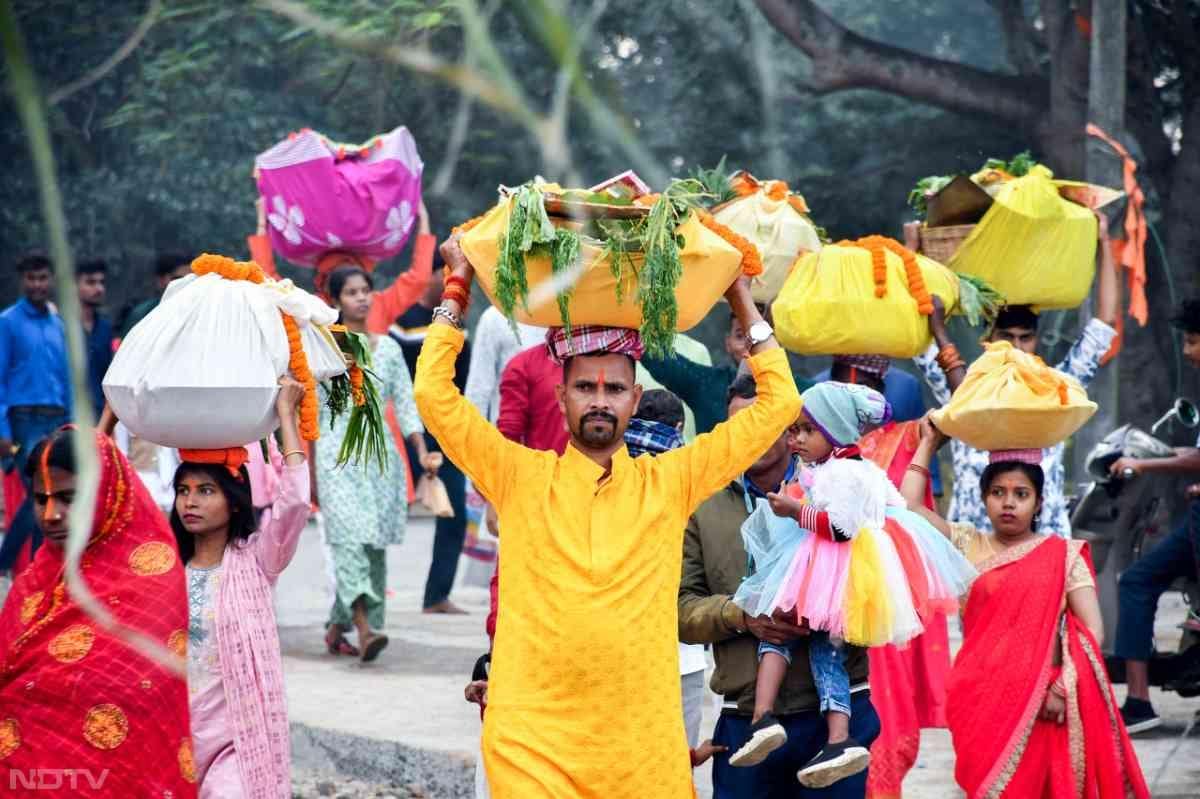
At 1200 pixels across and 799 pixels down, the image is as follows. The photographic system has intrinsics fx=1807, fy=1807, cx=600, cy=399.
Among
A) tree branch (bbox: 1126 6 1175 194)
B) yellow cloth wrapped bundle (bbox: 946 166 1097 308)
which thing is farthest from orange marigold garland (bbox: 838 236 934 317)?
tree branch (bbox: 1126 6 1175 194)

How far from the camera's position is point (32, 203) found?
1836 cm

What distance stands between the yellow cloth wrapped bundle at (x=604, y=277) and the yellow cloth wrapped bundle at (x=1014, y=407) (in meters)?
1.92

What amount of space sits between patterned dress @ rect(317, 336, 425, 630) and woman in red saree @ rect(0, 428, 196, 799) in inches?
165

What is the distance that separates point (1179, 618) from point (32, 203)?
487 inches

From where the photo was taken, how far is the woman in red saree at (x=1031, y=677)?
563cm

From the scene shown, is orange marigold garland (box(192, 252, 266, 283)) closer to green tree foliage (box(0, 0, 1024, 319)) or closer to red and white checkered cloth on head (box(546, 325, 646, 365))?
red and white checkered cloth on head (box(546, 325, 646, 365))

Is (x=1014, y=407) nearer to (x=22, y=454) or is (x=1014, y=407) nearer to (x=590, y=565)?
(x=590, y=565)

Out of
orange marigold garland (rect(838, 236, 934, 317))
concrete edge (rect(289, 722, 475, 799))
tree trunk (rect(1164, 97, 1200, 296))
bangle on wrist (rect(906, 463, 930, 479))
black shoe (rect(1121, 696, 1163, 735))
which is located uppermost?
tree trunk (rect(1164, 97, 1200, 296))

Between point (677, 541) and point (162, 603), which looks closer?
point (677, 541)

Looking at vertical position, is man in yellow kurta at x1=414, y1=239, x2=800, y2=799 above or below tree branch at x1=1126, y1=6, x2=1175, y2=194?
below

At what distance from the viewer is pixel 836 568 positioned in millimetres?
4684

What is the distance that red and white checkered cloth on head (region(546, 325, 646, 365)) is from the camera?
4.16 meters

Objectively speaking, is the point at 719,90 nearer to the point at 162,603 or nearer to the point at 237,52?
the point at 237,52

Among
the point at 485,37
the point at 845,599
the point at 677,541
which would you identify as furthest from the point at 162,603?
the point at 485,37
